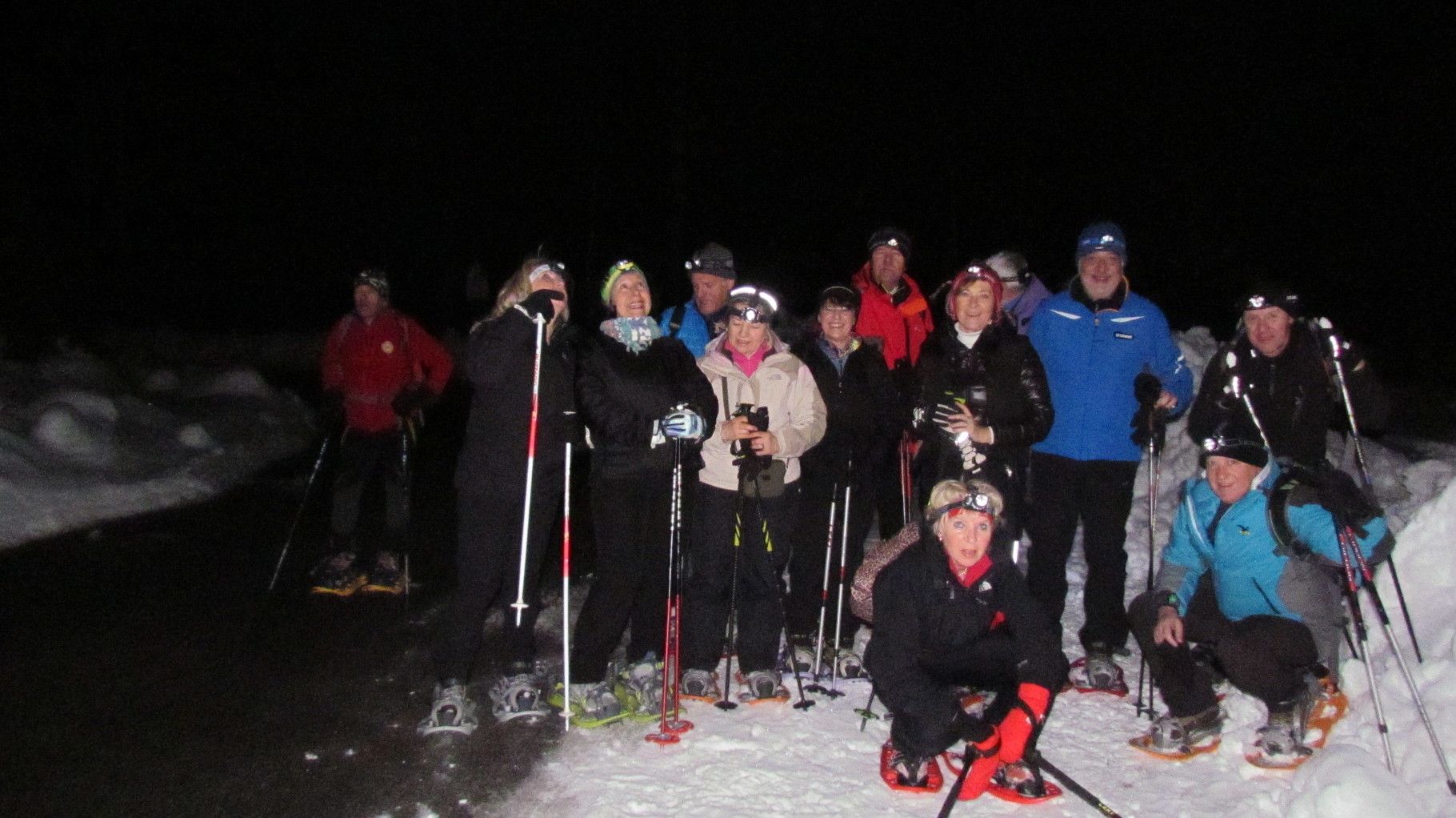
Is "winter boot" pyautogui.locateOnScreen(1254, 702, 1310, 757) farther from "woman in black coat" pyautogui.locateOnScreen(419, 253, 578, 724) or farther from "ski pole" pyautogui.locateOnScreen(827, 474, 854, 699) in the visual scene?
"woman in black coat" pyautogui.locateOnScreen(419, 253, 578, 724)

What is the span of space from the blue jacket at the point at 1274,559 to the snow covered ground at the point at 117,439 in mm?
8413

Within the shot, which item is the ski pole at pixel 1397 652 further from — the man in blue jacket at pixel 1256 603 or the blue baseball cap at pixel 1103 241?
the blue baseball cap at pixel 1103 241

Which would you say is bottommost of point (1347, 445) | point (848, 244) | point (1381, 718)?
point (1381, 718)

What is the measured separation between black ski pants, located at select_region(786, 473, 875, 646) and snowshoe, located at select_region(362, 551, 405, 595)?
9.73 feet

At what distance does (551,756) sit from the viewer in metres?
4.52

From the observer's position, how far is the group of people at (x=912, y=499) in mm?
4449

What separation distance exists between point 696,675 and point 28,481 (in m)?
7.25

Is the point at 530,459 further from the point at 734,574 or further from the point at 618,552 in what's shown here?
the point at 734,574

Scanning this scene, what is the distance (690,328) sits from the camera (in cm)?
563

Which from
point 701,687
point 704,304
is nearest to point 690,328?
point 704,304

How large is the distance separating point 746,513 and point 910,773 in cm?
148

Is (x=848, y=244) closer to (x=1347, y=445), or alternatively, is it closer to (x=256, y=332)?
(x=256, y=332)

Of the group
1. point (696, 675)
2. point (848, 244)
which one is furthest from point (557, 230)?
point (696, 675)

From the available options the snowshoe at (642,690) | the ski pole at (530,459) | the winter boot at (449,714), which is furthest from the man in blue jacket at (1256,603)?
the winter boot at (449,714)
